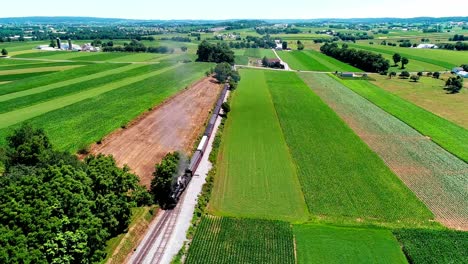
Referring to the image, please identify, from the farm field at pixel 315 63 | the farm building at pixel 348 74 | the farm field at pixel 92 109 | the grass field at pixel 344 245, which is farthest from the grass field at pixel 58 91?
the farm building at pixel 348 74

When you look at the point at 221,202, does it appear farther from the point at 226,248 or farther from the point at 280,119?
the point at 280,119

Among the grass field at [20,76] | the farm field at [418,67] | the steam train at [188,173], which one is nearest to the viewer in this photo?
the steam train at [188,173]

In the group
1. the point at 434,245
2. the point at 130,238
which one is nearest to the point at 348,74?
the point at 434,245

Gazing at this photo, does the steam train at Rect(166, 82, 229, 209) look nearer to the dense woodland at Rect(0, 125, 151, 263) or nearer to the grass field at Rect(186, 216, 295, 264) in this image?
the dense woodland at Rect(0, 125, 151, 263)

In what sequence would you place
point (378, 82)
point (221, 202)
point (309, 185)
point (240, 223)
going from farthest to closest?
point (378, 82) < point (309, 185) < point (221, 202) < point (240, 223)

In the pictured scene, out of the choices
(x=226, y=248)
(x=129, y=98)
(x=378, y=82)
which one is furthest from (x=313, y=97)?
(x=226, y=248)

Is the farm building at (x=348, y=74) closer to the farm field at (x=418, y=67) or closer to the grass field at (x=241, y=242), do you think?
the farm field at (x=418, y=67)
